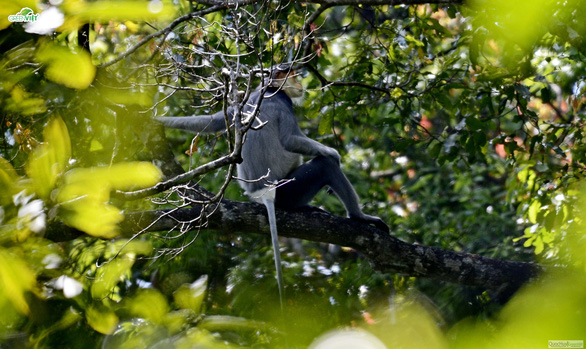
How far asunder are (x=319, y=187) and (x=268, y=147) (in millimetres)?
521

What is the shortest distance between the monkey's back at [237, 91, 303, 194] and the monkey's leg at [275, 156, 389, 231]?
18cm

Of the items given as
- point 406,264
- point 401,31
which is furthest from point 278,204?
point 401,31

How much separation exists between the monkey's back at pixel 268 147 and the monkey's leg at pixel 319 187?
0.18 meters

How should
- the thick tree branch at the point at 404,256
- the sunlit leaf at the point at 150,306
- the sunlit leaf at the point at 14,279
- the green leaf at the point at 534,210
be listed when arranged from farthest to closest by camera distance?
the thick tree branch at the point at 404,256 < the green leaf at the point at 534,210 < the sunlit leaf at the point at 150,306 < the sunlit leaf at the point at 14,279

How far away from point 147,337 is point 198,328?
10cm

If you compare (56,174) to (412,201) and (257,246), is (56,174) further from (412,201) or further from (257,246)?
(412,201)

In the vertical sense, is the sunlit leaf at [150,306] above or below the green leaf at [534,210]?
below

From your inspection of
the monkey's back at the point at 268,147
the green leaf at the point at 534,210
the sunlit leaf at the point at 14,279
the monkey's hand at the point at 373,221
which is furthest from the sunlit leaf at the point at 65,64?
the monkey's hand at the point at 373,221

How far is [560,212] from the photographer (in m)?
3.05

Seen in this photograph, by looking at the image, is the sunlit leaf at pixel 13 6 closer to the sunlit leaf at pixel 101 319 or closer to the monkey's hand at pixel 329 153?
the sunlit leaf at pixel 101 319

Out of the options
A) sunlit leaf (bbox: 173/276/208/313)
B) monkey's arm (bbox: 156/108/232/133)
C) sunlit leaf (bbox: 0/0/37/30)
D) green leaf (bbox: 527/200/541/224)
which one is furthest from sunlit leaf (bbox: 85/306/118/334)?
green leaf (bbox: 527/200/541/224)

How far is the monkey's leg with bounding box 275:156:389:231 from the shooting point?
4.06 metres

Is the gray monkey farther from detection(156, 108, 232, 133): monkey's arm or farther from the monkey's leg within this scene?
detection(156, 108, 232, 133): monkey's arm

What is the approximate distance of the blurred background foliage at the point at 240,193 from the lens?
737 mm
